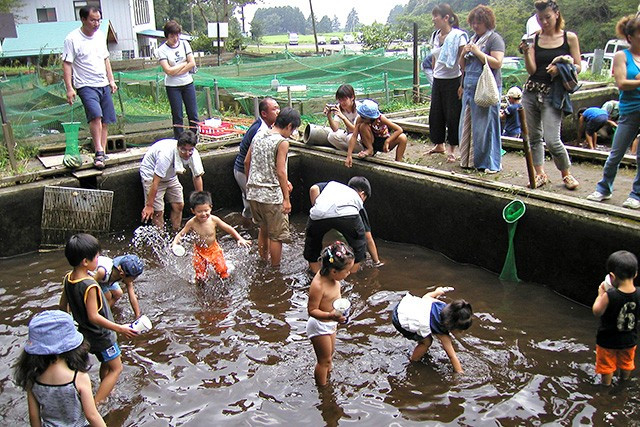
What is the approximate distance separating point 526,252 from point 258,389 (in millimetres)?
3263

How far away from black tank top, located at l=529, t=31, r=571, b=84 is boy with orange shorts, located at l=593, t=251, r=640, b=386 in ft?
9.48

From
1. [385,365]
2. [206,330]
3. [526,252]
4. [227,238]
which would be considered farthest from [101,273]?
[526,252]

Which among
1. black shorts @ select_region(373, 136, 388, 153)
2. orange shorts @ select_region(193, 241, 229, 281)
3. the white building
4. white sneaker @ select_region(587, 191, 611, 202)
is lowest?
orange shorts @ select_region(193, 241, 229, 281)

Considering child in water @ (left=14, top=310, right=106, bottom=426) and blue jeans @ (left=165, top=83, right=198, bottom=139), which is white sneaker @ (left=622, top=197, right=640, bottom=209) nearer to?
child in water @ (left=14, top=310, right=106, bottom=426)

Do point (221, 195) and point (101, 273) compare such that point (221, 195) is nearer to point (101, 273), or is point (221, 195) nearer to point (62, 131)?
point (62, 131)

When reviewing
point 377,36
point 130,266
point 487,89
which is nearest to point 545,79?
point 487,89

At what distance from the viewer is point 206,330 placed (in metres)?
5.51

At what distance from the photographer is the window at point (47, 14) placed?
1510 inches

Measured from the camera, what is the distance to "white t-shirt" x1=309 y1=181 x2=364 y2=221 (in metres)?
5.91

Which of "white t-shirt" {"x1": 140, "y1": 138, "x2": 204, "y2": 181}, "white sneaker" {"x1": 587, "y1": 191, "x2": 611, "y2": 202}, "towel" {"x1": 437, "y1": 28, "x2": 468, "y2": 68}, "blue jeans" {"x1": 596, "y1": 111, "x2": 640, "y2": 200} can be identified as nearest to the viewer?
"blue jeans" {"x1": 596, "y1": 111, "x2": 640, "y2": 200}

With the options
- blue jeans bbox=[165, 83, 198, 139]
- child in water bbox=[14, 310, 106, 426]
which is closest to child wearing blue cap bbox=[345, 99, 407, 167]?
blue jeans bbox=[165, 83, 198, 139]

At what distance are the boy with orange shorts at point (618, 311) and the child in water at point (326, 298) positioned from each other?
1870 millimetres

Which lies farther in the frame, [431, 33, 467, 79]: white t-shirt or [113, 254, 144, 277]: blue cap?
[431, 33, 467, 79]: white t-shirt

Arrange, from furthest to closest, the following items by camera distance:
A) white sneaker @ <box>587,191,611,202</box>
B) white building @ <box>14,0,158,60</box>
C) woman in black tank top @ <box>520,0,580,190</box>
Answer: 1. white building @ <box>14,0,158,60</box>
2. woman in black tank top @ <box>520,0,580,190</box>
3. white sneaker @ <box>587,191,611,202</box>
